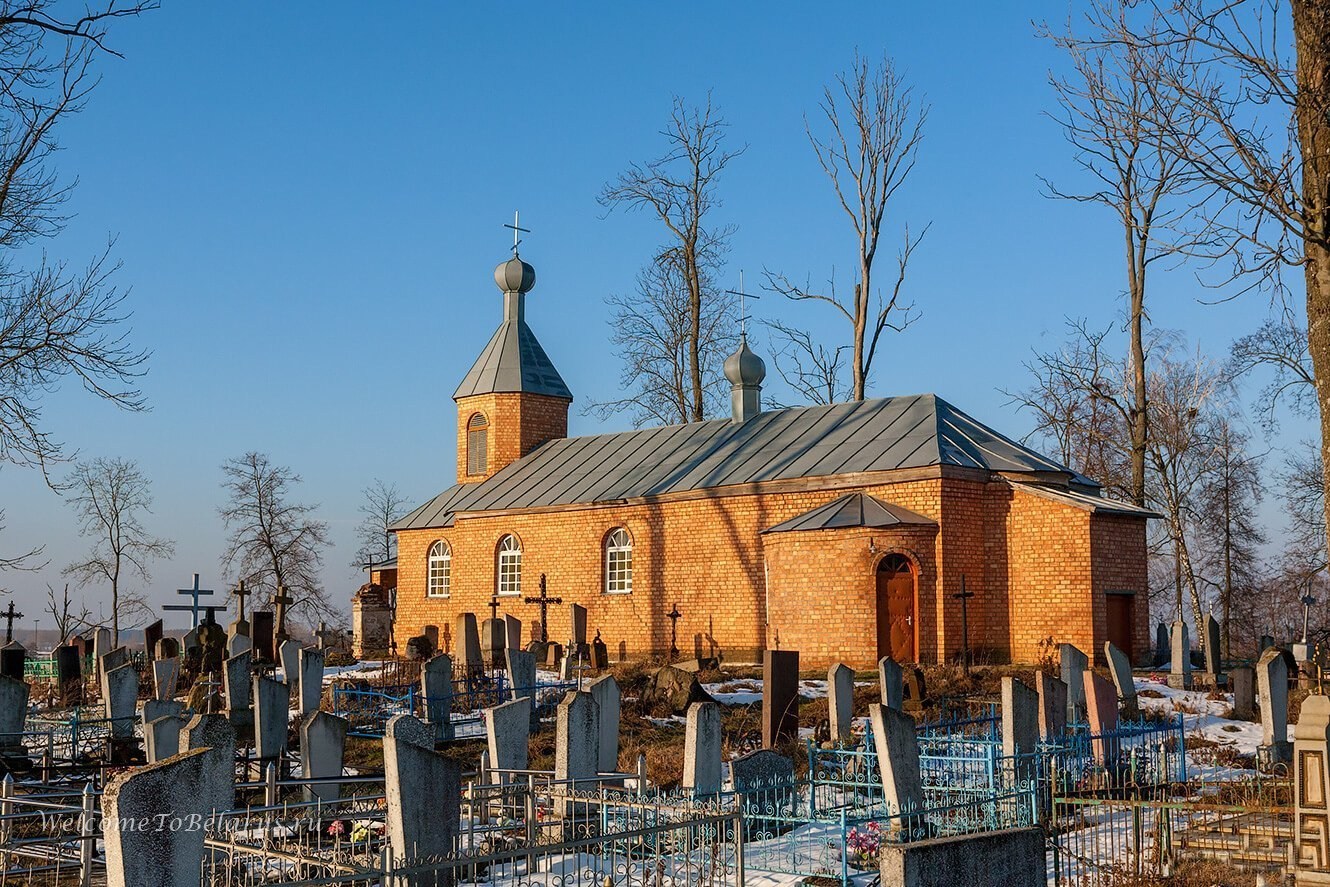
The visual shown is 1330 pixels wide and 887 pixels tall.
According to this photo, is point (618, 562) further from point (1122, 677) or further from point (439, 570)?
point (1122, 677)

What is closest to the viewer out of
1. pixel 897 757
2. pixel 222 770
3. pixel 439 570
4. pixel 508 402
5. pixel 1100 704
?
pixel 222 770

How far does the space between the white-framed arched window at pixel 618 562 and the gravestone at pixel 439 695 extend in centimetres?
1117

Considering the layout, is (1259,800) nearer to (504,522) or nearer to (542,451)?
(504,522)

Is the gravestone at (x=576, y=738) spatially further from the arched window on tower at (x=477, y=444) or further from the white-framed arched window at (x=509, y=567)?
the arched window on tower at (x=477, y=444)

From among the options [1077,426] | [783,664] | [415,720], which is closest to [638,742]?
[783,664]

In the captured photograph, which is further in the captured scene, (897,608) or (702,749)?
(897,608)

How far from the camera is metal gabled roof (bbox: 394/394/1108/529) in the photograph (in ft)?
81.6

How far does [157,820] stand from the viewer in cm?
656

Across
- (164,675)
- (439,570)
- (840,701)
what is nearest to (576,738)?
(840,701)

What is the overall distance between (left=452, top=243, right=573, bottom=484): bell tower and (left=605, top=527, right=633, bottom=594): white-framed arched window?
6.61 m

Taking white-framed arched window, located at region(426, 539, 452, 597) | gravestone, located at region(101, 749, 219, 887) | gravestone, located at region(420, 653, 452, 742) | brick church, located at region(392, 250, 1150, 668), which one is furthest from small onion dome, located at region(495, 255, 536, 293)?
gravestone, located at region(101, 749, 219, 887)

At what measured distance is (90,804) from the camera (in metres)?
9.20

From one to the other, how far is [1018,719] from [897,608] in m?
10.8

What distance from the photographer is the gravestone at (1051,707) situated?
13.6 m
